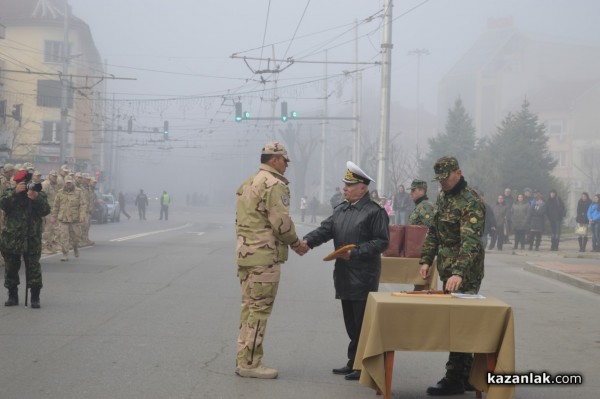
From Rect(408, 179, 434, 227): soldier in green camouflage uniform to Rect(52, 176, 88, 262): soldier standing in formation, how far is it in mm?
9900

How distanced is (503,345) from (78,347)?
4.22 metres

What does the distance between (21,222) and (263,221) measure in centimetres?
533

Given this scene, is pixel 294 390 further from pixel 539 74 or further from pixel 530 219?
pixel 539 74

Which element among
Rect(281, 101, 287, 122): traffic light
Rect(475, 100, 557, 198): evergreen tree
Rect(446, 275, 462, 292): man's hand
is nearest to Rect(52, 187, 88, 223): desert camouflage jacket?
Rect(446, 275, 462, 292): man's hand

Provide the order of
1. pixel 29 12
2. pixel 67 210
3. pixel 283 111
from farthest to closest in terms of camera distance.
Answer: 1. pixel 29 12
2. pixel 283 111
3. pixel 67 210

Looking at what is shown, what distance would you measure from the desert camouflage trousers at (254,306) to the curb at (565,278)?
32.3 feet

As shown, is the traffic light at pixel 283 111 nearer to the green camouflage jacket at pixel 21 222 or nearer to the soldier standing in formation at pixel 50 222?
the soldier standing in formation at pixel 50 222

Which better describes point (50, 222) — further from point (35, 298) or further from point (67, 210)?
point (35, 298)

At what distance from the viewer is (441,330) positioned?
6258 millimetres

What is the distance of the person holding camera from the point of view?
446 inches

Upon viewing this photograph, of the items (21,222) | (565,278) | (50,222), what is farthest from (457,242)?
(50,222)

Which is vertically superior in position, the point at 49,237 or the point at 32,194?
the point at 32,194

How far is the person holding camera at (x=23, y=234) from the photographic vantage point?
11.3 m

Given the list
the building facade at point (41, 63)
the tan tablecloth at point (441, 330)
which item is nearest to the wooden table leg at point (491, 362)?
the tan tablecloth at point (441, 330)
